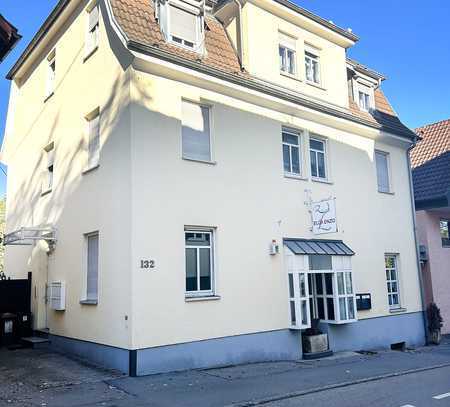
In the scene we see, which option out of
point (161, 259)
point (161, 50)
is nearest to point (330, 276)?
point (161, 259)

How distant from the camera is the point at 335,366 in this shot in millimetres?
11203

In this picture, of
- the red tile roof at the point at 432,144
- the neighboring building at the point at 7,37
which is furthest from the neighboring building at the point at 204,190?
the red tile roof at the point at 432,144

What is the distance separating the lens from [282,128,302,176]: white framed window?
1339 cm

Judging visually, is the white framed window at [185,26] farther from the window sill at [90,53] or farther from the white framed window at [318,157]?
the white framed window at [318,157]

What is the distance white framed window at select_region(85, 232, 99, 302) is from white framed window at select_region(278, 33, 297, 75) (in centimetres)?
713

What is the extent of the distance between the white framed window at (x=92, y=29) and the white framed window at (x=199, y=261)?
5591 mm

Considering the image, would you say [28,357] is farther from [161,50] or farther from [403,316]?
[403,316]

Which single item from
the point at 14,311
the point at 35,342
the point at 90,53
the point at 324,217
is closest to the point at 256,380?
the point at 324,217

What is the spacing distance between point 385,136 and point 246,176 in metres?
6.62

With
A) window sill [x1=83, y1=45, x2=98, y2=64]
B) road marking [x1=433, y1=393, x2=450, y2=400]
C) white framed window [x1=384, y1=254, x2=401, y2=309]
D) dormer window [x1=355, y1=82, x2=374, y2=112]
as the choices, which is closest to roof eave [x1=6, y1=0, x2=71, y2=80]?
window sill [x1=83, y1=45, x2=98, y2=64]

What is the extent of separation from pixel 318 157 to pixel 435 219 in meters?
7.42

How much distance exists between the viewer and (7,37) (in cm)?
939

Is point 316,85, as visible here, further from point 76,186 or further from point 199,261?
point 76,186

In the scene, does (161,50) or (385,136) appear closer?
(161,50)
